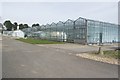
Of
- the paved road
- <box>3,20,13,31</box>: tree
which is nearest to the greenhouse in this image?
the paved road

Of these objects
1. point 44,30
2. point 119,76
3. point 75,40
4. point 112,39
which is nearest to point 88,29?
point 75,40

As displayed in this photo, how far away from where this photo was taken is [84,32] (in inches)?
1487

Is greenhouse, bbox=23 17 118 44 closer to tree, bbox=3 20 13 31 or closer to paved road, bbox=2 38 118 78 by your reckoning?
paved road, bbox=2 38 118 78

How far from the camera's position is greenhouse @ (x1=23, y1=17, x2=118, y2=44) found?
125 ft

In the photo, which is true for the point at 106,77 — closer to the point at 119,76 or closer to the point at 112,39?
the point at 119,76

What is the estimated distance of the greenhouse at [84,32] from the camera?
38000 millimetres

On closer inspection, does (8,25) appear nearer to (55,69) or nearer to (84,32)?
(84,32)

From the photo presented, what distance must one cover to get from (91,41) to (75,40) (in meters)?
4.43

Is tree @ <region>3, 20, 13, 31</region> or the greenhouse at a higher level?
tree @ <region>3, 20, 13, 31</region>

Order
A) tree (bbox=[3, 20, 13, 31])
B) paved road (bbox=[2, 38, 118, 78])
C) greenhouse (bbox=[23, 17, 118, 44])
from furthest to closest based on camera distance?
1. tree (bbox=[3, 20, 13, 31])
2. greenhouse (bbox=[23, 17, 118, 44])
3. paved road (bbox=[2, 38, 118, 78])

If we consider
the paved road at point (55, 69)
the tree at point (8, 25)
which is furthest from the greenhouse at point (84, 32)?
the tree at point (8, 25)

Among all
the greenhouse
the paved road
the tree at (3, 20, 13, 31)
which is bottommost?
the paved road

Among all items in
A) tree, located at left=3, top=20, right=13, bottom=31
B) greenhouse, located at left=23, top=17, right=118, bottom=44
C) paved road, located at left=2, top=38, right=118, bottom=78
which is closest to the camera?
paved road, located at left=2, top=38, right=118, bottom=78

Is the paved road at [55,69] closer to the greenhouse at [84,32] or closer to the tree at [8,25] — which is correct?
the greenhouse at [84,32]
